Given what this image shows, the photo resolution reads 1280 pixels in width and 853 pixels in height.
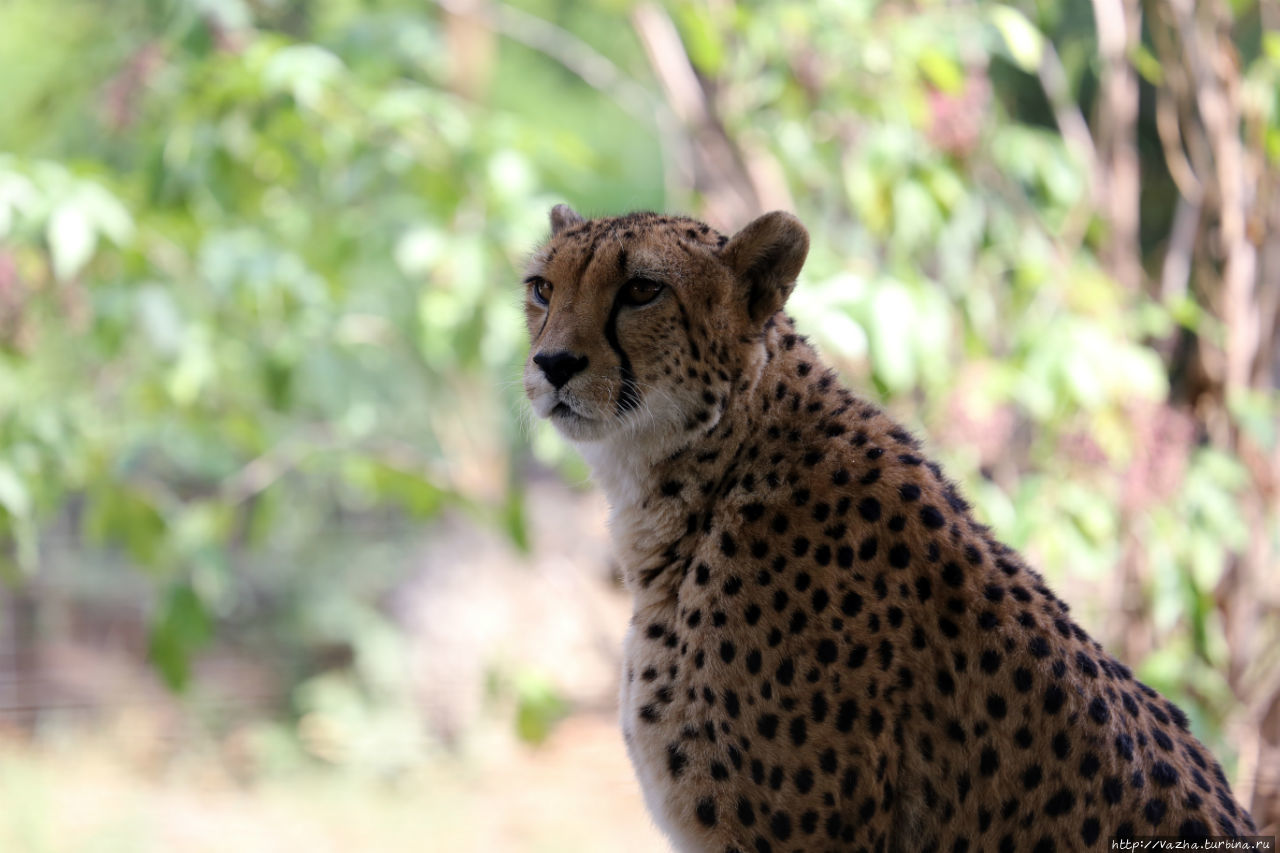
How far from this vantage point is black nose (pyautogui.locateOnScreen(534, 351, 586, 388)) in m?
1.79

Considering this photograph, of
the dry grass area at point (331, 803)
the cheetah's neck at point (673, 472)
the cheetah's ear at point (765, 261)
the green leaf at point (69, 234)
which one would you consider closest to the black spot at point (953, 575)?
the cheetah's neck at point (673, 472)

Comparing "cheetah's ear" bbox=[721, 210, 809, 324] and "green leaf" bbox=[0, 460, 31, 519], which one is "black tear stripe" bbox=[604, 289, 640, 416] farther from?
"green leaf" bbox=[0, 460, 31, 519]

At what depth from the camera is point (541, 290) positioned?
1994 millimetres

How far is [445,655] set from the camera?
7.34 m

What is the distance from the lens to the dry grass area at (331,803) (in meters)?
5.66

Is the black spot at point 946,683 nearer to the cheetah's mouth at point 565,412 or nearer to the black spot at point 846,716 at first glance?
the black spot at point 846,716

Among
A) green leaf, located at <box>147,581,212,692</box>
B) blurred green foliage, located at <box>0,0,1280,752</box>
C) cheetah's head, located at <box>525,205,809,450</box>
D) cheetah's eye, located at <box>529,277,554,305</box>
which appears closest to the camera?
cheetah's head, located at <box>525,205,809,450</box>

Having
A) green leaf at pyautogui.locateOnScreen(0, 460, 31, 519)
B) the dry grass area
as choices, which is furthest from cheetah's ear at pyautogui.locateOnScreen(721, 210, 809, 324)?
the dry grass area

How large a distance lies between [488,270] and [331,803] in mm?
3582

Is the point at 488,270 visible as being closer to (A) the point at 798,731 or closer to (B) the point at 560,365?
(B) the point at 560,365

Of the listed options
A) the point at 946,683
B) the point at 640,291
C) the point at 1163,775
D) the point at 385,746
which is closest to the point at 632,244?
the point at 640,291

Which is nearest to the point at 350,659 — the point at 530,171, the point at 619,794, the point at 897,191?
the point at 619,794

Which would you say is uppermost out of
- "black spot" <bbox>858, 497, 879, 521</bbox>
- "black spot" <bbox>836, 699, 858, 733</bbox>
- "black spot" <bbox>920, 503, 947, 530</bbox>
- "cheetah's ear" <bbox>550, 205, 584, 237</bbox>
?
"cheetah's ear" <bbox>550, 205, 584, 237</bbox>

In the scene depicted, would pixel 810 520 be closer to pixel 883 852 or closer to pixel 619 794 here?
pixel 883 852
